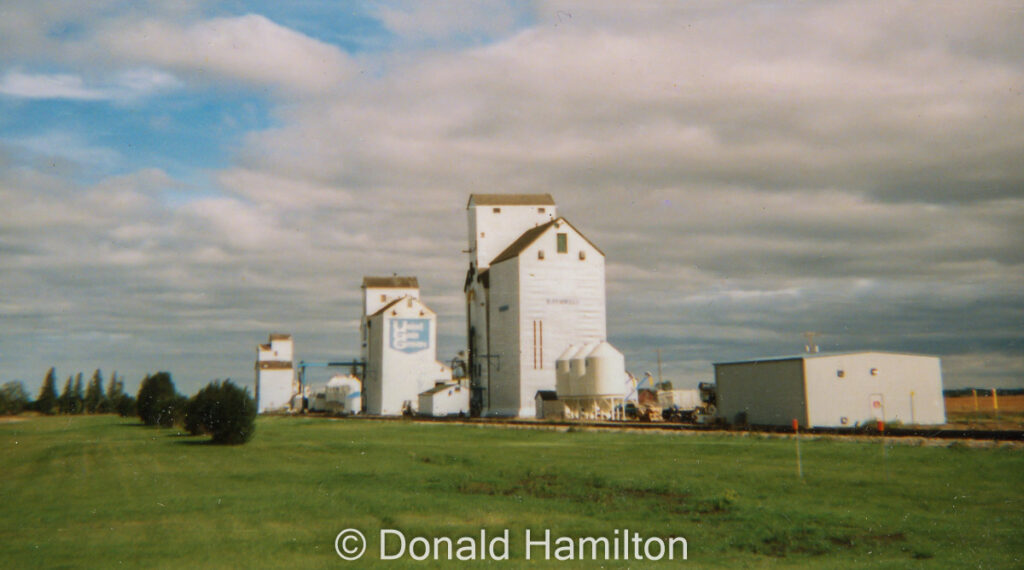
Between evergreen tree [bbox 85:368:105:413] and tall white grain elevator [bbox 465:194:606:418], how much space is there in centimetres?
7769

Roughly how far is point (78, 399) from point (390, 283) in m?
55.6

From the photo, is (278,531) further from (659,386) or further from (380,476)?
(659,386)

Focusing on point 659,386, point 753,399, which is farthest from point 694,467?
point 659,386

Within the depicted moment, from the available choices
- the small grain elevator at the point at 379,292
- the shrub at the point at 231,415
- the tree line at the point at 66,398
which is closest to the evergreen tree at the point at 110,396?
the tree line at the point at 66,398

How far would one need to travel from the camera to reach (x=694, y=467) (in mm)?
20812

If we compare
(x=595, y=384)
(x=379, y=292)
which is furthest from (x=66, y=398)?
→ (x=595, y=384)

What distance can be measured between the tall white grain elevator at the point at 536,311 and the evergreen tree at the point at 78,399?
2934 inches

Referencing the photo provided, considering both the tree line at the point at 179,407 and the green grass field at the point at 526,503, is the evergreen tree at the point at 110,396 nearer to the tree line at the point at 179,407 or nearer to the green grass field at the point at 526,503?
the tree line at the point at 179,407

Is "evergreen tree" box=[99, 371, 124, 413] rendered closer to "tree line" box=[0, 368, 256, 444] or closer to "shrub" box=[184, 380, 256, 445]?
"tree line" box=[0, 368, 256, 444]

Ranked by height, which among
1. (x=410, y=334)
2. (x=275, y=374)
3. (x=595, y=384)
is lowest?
(x=595, y=384)

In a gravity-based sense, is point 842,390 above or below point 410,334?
below

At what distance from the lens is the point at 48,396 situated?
118m

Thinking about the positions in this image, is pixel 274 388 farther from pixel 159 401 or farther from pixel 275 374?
pixel 159 401

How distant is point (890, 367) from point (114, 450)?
36.3 meters
